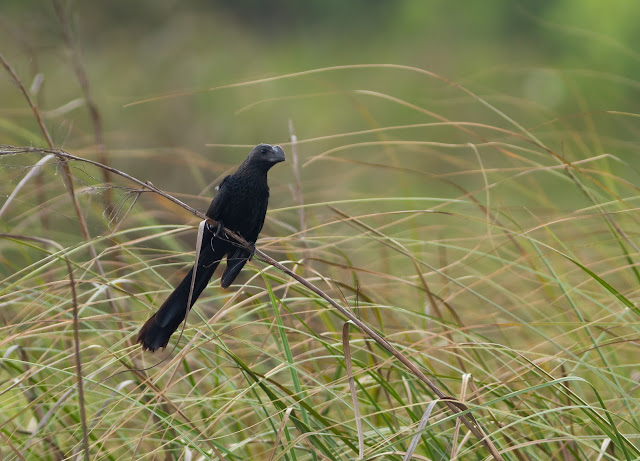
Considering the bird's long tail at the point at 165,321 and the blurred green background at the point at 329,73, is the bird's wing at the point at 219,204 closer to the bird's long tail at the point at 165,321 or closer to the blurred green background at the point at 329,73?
the bird's long tail at the point at 165,321

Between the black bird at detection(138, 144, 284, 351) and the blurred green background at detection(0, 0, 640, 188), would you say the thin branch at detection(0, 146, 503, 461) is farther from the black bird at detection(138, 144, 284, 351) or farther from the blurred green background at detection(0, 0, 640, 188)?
the blurred green background at detection(0, 0, 640, 188)

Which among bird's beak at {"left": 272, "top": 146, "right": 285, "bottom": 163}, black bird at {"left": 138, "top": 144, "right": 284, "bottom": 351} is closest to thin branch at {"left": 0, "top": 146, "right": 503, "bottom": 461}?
black bird at {"left": 138, "top": 144, "right": 284, "bottom": 351}

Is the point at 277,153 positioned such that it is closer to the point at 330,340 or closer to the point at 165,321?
the point at 330,340

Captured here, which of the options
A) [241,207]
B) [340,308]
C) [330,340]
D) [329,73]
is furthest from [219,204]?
[329,73]

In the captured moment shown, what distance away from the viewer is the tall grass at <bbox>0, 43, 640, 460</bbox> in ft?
4.86

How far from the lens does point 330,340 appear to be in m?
1.87

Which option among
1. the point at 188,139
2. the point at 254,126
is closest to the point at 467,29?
the point at 254,126

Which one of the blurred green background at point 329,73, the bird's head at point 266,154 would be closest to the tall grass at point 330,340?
the bird's head at point 266,154

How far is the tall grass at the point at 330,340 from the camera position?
4.86 ft

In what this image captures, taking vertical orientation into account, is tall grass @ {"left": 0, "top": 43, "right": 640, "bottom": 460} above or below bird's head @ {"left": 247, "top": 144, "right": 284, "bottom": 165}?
below

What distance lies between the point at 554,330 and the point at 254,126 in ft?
Answer: 24.8

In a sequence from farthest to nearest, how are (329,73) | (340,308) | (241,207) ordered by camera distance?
(329,73) → (241,207) → (340,308)

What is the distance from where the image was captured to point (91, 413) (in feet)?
6.70

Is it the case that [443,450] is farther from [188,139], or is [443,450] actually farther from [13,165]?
[188,139]
